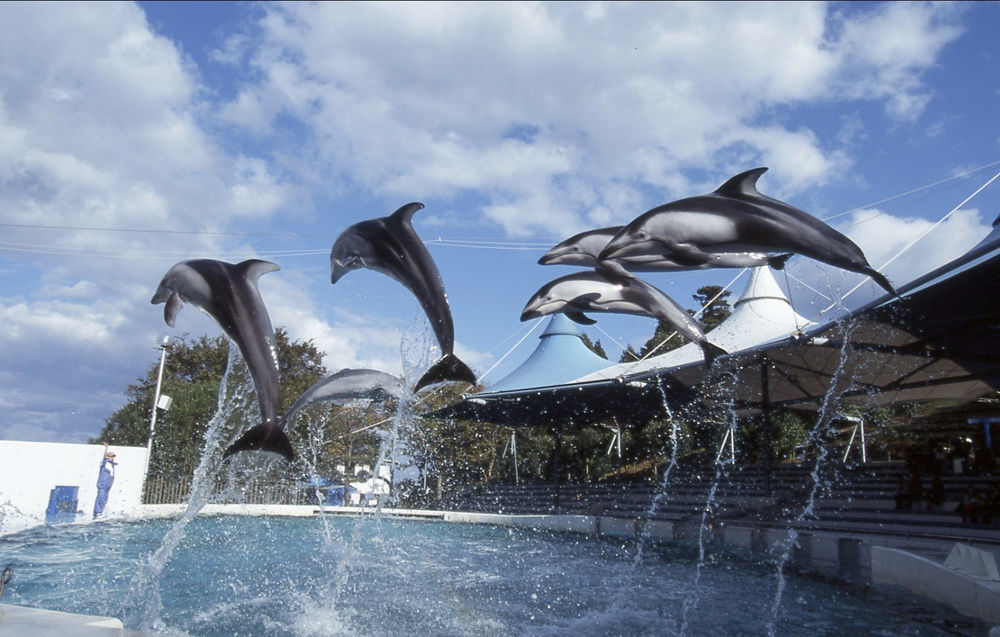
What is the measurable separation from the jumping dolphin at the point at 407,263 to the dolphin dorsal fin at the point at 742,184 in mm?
1837

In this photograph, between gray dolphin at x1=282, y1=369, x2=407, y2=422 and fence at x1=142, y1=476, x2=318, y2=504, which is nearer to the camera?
gray dolphin at x1=282, y1=369, x2=407, y2=422

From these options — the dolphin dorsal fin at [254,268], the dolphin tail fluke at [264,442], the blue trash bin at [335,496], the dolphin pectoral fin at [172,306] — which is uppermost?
the dolphin dorsal fin at [254,268]

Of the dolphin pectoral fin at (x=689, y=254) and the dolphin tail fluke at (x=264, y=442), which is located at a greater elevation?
the dolphin pectoral fin at (x=689, y=254)

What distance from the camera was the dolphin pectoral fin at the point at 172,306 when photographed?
4945 mm

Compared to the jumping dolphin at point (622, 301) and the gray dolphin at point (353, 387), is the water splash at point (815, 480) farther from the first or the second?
the gray dolphin at point (353, 387)

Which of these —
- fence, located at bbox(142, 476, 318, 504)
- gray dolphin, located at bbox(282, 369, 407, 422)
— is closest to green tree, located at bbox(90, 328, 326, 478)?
fence, located at bbox(142, 476, 318, 504)

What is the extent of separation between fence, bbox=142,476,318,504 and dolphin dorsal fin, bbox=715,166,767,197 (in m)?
16.3

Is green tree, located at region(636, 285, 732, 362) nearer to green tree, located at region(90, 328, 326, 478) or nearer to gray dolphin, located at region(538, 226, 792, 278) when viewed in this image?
green tree, located at region(90, 328, 326, 478)

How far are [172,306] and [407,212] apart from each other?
5.78 feet

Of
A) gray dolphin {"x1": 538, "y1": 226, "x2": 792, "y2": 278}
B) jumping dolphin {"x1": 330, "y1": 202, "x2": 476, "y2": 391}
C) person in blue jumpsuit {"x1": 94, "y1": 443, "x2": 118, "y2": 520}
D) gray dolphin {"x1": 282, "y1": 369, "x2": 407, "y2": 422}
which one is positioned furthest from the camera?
person in blue jumpsuit {"x1": 94, "y1": 443, "x2": 118, "y2": 520}

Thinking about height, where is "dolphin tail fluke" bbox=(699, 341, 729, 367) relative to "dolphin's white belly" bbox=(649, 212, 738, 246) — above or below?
below

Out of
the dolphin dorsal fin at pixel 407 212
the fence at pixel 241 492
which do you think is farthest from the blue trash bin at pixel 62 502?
the dolphin dorsal fin at pixel 407 212

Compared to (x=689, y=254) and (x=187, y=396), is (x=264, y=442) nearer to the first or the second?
(x=689, y=254)

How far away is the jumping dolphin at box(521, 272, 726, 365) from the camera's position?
4.55m
